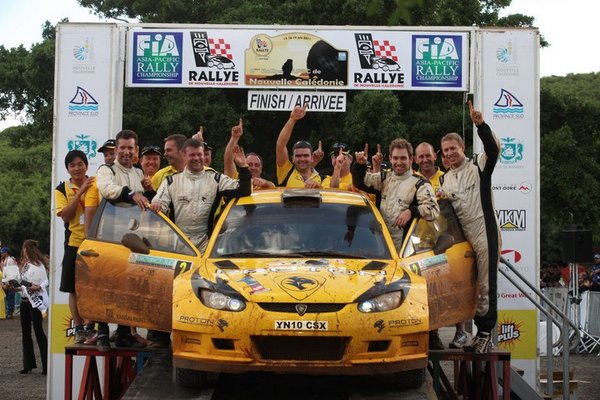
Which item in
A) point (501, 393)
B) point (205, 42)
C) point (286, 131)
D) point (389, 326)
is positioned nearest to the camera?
point (389, 326)

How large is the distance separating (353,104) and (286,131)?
9.63 m

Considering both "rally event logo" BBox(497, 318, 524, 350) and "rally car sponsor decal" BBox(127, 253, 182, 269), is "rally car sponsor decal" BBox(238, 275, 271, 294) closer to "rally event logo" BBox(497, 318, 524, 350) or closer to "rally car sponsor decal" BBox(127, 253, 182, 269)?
"rally car sponsor decal" BBox(127, 253, 182, 269)

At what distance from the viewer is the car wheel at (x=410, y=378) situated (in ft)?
24.5

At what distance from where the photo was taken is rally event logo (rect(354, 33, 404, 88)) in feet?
39.5

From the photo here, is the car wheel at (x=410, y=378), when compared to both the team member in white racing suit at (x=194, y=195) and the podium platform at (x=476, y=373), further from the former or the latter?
the team member in white racing suit at (x=194, y=195)

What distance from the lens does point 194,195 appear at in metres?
8.83

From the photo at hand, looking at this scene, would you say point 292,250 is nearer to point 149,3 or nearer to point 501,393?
point 501,393

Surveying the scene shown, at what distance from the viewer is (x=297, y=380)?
812 cm

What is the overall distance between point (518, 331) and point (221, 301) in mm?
5946

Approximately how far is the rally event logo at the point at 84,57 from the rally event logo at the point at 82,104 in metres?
0.22

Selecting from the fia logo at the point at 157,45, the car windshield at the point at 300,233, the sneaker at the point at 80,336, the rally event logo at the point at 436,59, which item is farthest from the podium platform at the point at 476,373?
the fia logo at the point at 157,45

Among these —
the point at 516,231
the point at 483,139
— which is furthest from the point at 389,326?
the point at 516,231

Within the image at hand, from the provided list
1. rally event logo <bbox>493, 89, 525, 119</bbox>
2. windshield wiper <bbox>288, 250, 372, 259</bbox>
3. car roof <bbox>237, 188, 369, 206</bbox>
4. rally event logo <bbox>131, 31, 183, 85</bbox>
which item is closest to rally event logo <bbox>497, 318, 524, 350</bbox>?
rally event logo <bbox>493, 89, 525, 119</bbox>

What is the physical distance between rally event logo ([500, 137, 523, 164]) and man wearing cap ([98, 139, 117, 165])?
457cm
